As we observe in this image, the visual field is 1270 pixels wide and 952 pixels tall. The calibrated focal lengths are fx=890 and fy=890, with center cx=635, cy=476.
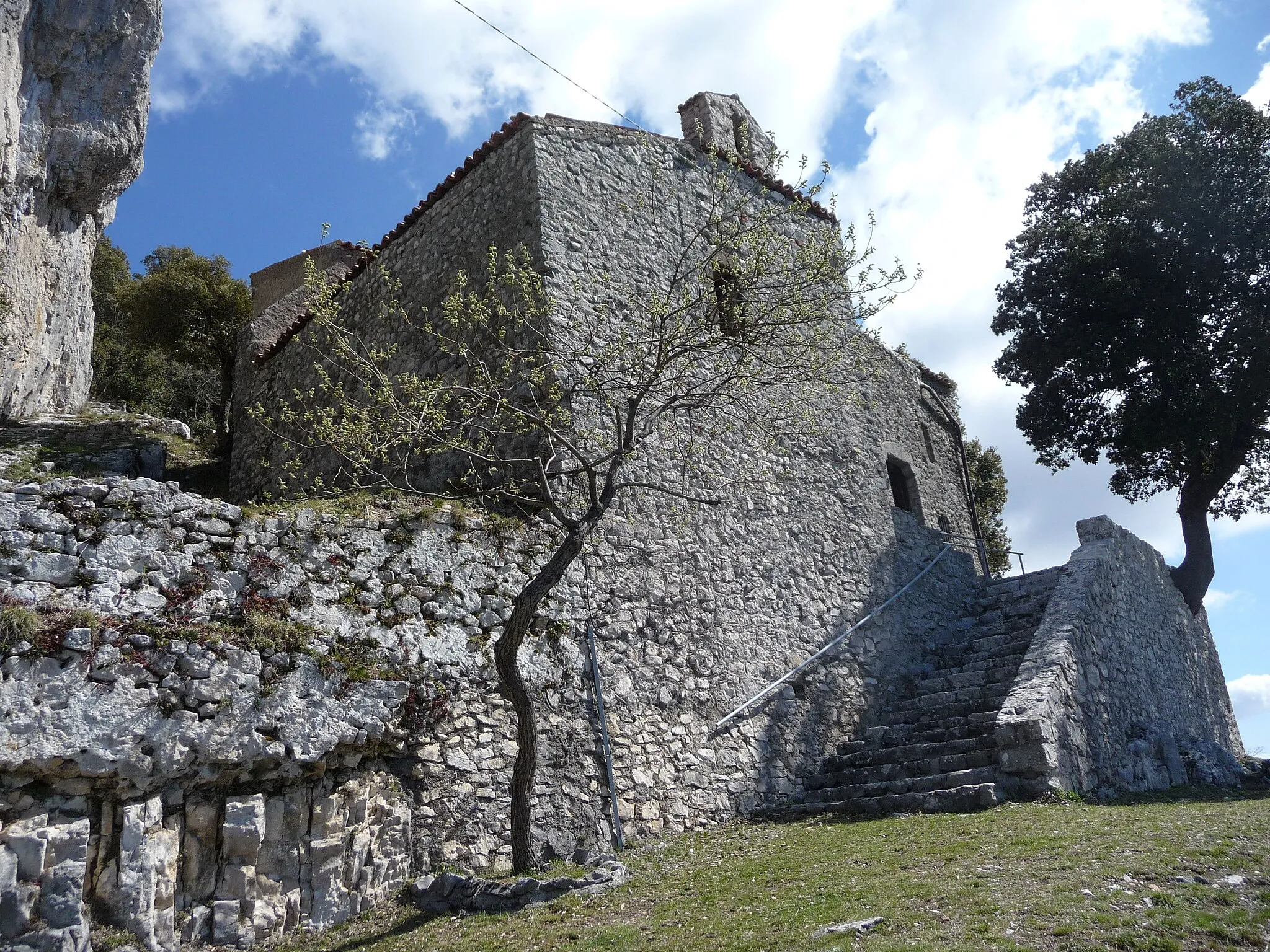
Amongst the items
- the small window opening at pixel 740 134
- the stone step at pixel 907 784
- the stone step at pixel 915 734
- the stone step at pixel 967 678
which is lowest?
the stone step at pixel 907 784

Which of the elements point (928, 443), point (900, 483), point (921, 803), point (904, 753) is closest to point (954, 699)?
point (904, 753)

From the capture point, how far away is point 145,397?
870 inches

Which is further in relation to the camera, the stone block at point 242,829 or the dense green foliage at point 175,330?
the dense green foliage at point 175,330

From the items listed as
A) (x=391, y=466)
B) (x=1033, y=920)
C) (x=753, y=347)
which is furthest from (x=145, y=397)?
(x=1033, y=920)

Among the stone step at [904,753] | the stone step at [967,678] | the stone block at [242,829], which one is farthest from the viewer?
the stone step at [967,678]

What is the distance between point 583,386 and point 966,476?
10.3 m

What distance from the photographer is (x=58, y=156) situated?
41.5ft

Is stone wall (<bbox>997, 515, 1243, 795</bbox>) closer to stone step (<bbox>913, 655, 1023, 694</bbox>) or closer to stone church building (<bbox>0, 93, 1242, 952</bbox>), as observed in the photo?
stone church building (<bbox>0, 93, 1242, 952</bbox>)

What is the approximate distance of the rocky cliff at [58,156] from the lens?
11.8 m

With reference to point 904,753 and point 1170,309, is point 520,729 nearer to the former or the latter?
point 904,753

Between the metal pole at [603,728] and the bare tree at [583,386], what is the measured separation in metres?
0.96

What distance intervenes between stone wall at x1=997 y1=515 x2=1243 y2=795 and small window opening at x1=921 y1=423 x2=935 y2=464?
112 inches

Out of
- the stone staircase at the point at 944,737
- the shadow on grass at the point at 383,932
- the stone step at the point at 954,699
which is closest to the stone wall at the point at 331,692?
the shadow on grass at the point at 383,932

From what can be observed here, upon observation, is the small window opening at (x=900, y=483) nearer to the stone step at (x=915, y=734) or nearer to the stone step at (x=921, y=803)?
the stone step at (x=915, y=734)
